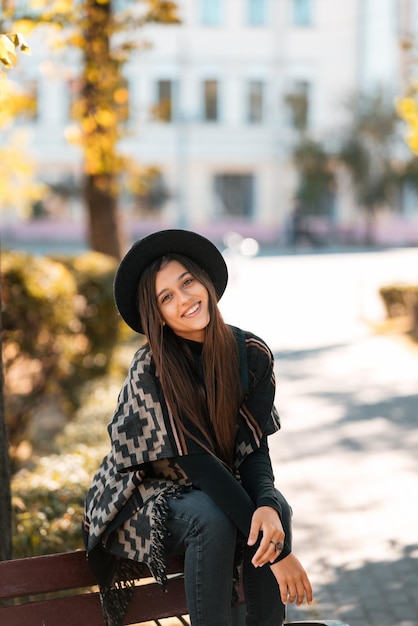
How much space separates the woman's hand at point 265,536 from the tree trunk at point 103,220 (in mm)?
12379

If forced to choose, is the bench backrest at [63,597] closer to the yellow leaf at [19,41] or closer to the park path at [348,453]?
the park path at [348,453]

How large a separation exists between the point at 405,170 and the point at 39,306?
3620cm

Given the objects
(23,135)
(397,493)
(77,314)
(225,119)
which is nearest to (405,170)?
(225,119)

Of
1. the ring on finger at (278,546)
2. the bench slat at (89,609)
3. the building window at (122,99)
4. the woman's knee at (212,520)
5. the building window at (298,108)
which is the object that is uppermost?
the building window at (298,108)

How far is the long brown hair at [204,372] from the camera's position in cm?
327

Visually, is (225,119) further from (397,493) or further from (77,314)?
(397,493)

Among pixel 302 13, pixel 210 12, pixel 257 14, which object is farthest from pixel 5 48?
pixel 302 13

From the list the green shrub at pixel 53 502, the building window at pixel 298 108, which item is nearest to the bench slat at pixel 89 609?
the green shrub at pixel 53 502

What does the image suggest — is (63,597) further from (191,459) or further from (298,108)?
(298,108)

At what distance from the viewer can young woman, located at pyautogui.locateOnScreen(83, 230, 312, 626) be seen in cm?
311

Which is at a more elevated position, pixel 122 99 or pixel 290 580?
pixel 122 99

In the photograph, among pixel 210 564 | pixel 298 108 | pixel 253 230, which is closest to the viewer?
pixel 210 564

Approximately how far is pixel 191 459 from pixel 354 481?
4.17 meters

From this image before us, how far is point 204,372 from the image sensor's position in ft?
11.1
